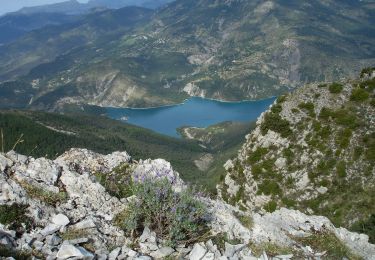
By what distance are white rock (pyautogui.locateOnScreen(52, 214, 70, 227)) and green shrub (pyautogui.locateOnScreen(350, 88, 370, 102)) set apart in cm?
6742

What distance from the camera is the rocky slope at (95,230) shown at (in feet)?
37.2

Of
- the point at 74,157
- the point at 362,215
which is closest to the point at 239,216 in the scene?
the point at 74,157

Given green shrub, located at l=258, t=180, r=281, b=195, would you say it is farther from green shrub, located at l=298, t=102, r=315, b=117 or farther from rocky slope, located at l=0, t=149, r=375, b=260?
rocky slope, located at l=0, t=149, r=375, b=260

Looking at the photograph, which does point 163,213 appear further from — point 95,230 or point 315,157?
point 315,157

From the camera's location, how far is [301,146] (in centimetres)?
6894

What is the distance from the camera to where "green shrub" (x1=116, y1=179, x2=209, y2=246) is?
12.4 meters

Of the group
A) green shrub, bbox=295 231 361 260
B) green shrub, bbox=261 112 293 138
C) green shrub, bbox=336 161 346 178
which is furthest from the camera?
green shrub, bbox=261 112 293 138

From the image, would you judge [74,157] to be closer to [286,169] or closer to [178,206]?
[178,206]

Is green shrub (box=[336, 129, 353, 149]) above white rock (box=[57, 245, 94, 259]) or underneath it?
underneath

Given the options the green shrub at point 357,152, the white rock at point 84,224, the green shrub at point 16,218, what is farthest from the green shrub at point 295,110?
the green shrub at point 16,218

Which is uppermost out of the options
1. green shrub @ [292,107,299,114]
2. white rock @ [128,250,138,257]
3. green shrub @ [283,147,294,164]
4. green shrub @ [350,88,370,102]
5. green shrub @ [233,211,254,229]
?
white rock @ [128,250,138,257]

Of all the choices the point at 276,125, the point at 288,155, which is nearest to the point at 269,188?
the point at 288,155

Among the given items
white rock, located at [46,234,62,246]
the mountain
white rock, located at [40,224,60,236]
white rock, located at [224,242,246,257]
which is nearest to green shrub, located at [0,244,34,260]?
white rock, located at [46,234,62,246]

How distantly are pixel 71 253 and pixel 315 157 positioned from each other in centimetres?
5967
